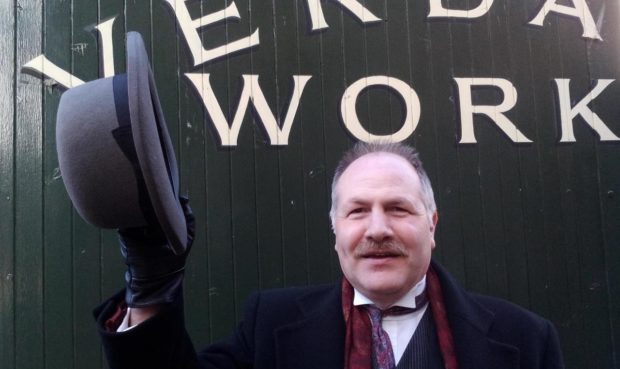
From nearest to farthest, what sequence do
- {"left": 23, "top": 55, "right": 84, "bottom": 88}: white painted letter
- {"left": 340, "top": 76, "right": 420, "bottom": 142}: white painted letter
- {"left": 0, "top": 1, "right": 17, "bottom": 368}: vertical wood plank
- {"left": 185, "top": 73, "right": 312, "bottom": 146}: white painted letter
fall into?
{"left": 0, "top": 1, "right": 17, "bottom": 368}: vertical wood plank
{"left": 23, "top": 55, "right": 84, "bottom": 88}: white painted letter
{"left": 185, "top": 73, "right": 312, "bottom": 146}: white painted letter
{"left": 340, "top": 76, "right": 420, "bottom": 142}: white painted letter

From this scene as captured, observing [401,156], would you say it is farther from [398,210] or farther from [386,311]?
[386,311]

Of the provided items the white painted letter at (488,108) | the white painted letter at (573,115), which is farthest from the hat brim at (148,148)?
the white painted letter at (573,115)

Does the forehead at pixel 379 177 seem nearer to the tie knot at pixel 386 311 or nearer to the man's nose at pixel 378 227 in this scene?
the man's nose at pixel 378 227

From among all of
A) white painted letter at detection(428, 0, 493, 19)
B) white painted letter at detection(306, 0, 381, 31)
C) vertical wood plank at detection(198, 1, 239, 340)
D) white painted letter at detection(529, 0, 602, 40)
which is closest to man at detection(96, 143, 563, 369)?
vertical wood plank at detection(198, 1, 239, 340)

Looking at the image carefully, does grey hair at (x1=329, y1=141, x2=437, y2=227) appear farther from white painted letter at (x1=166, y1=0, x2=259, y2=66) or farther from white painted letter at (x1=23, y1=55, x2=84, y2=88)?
white painted letter at (x1=23, y1=55, x2=84, y2=88)

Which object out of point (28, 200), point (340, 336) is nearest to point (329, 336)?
point (340, 336)

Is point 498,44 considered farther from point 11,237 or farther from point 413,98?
point 11,237

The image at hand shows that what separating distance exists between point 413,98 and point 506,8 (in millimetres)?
757

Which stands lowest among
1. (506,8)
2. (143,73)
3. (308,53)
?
(143,73)

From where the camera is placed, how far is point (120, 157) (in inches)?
45.3

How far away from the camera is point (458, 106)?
9.86 feet

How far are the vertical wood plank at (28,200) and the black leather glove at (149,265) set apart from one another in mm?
1568

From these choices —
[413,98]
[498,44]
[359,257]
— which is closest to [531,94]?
[498,44]

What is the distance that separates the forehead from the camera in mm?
1505
